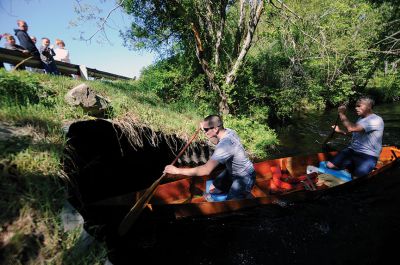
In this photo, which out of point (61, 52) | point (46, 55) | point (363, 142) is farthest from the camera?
point (61, 52)

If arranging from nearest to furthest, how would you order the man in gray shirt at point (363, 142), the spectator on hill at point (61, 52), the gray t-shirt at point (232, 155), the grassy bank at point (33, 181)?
1. the grassy bank at point (33, 181)
2. the gray t-shirt at point (232, 155)
3. the man in gray shirt at point (363, 142)
4. the spectator on hill at point (61, 52)

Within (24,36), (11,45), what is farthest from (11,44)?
(24,36)

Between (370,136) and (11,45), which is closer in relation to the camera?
(370,136)

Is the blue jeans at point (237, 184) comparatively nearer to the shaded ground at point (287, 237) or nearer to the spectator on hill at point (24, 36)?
the shaded ground at point (287, 237)

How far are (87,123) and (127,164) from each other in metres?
2.19

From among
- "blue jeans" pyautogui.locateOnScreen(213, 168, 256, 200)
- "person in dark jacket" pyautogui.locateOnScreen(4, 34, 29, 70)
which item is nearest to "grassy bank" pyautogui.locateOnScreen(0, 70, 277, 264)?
"person in dark jacket" pyautogui.locateOnScreen(4, 34, 29, 70)

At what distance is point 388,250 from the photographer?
16.6ft

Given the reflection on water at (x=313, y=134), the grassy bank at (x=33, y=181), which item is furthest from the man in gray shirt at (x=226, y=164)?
the reflection on water at (x=313, y=134)

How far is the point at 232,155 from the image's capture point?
533 centimetres

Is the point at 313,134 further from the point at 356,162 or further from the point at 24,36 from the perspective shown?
the point at 24,36

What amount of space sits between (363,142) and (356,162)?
22.4 inches

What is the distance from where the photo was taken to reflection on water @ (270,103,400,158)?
12102 millimetres

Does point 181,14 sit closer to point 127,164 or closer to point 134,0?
point 134,0

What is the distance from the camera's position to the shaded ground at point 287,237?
493 cm
